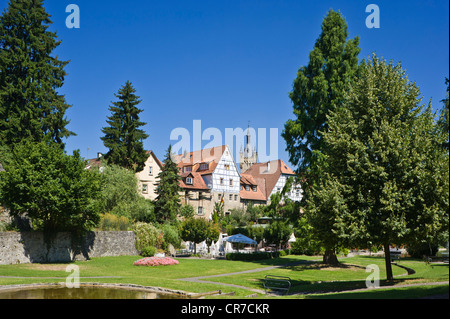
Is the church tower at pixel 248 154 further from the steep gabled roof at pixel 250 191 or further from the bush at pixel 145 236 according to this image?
the bush at pixel 145 236

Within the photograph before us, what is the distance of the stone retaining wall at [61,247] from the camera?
30.1 metres

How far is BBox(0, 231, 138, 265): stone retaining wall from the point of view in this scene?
1185 inches

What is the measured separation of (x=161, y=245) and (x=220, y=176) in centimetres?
3334

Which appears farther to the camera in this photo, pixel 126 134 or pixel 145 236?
pixel 126 134

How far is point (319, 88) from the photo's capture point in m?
33.5

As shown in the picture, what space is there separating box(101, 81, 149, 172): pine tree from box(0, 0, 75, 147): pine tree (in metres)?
8.56

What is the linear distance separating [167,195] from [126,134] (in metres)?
9.92

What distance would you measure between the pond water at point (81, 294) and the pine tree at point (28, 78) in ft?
83.7

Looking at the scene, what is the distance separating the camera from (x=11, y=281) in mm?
19812

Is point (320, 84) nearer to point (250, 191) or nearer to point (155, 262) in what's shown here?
point (155, 262)

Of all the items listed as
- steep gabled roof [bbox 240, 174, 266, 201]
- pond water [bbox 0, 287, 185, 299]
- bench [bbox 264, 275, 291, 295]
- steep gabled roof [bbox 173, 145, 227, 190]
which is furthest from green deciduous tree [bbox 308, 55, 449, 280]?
steep gabled roof [bbox 240, 174, 266, 201]

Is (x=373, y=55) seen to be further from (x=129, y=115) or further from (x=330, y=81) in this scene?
(x=129, y=115)

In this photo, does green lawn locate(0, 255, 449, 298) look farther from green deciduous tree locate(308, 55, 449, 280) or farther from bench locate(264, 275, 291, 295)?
green deciduous tree locate(308, 55, 449, 280)

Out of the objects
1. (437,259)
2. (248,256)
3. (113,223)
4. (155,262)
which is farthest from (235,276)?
(113,223)
